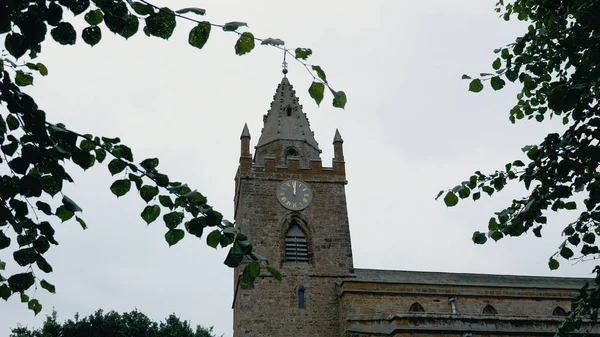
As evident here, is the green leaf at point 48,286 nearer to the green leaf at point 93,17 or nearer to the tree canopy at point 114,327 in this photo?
the green leaf at point 93,17

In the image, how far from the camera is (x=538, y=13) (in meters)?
7.23

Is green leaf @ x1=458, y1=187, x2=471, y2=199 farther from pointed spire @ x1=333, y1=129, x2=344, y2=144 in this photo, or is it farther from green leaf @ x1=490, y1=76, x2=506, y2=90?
pointed spire @ x1=333, y1=129, x2=344, y2=144

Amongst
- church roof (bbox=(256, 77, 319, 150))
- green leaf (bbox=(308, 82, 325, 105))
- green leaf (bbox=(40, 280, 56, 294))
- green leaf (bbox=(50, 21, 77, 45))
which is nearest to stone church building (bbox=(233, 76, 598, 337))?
church roof (bbox=(256, 77, 319, 150))

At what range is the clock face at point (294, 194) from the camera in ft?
90.1

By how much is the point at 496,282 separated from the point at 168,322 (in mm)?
15969

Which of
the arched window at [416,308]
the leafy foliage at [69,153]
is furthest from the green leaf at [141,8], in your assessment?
the arched window at [416,308]

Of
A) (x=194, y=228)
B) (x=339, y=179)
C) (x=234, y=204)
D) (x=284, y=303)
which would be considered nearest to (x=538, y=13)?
(x=194, y=228)

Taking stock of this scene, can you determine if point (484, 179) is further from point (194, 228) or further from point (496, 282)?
point (496, 282)

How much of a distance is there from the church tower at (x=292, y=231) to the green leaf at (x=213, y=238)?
20818 millimetres

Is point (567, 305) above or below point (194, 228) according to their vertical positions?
above

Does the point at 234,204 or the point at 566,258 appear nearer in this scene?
the point at 566,258

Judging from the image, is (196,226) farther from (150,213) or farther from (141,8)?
(141,8)

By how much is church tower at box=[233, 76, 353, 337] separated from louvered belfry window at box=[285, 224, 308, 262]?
0.04 metres

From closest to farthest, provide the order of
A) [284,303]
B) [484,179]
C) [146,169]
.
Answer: [146,169], [484,179], [284,303]
